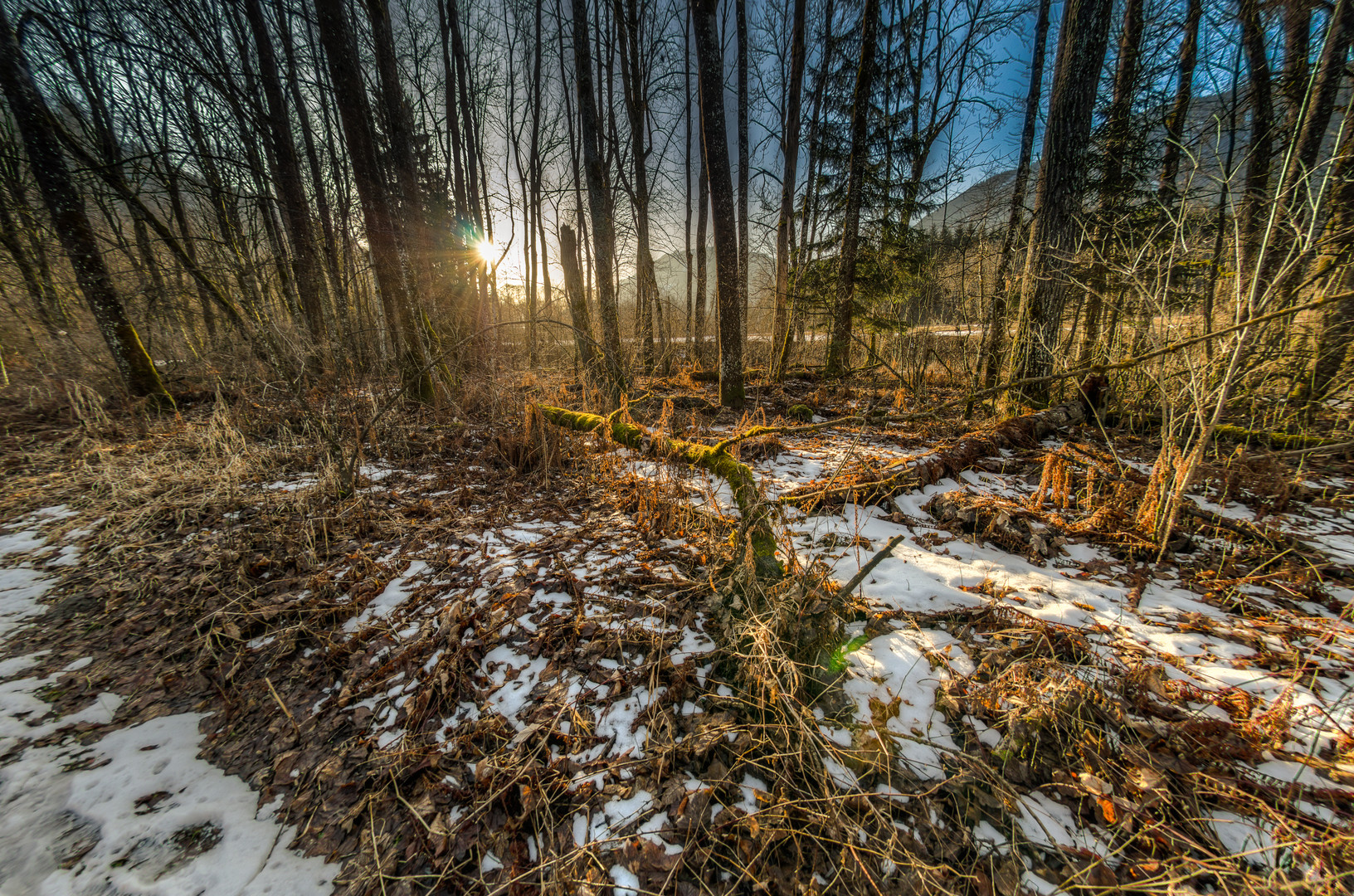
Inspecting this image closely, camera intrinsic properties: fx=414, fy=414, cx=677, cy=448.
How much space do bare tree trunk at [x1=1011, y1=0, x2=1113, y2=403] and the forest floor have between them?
2356mm

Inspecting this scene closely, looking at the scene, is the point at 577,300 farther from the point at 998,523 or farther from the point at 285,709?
the point at 998,523

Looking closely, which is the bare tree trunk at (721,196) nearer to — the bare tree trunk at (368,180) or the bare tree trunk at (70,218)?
the bare tree trunk at (368,180)

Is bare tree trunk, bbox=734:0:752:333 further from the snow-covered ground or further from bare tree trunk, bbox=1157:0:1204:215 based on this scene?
the snow-covered ground

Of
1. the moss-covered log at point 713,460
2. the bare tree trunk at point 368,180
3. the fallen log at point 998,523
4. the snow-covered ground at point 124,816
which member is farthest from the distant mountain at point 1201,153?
the bare tree trunk at point 368,180

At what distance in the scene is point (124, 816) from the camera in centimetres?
136

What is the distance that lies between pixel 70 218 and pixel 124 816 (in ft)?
24.9

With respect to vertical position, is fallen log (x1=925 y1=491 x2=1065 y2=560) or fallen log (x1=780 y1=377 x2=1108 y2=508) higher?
fallen log (x1=780 y1=377 x2=1108 y2=508)

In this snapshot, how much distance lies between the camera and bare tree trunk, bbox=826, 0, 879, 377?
675cm

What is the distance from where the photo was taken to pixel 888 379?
8203 millimetres

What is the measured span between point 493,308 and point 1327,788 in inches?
642

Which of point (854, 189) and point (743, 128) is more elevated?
point (743, 128)

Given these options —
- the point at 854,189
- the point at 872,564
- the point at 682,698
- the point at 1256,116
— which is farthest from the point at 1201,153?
the point at 854,189

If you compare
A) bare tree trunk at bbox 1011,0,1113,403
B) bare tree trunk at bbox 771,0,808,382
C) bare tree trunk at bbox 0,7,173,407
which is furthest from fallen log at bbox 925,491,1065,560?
bare tree trunk at bbox 0,7,173,407

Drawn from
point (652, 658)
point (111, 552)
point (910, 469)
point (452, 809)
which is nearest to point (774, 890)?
point (652, 658)
